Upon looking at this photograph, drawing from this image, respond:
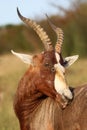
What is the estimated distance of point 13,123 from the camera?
41.4 ft

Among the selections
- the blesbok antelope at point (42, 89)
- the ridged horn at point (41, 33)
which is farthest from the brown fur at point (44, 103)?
the ridged horn at point (41, 33)

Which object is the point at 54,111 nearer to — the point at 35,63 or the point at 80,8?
the point at 35,63

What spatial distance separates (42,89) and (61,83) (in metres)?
0.48

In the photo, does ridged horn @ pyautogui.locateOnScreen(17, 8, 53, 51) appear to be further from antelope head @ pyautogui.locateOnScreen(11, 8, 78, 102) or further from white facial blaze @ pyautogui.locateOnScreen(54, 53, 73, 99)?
white facial blaze @ pyautogui.locateOnScreen(54, 53, 73, 99)

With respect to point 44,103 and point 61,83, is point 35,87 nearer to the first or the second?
point 44,103

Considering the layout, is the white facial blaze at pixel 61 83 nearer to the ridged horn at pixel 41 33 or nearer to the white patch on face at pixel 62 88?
the white patch on face at pixel 62 88

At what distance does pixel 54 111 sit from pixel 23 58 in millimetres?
1026

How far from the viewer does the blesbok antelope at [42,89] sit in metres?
9.20

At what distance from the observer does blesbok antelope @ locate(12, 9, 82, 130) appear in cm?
920

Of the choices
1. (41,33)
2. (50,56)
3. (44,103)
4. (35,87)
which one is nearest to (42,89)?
(35,87)

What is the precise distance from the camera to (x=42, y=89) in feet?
30.9

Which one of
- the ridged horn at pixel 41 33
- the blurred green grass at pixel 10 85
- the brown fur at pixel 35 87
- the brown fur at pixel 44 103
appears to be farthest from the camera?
the blurred green grass at pixel 10 85

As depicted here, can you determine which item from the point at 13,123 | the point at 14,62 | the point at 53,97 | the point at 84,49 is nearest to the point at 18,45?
the point at 84,49

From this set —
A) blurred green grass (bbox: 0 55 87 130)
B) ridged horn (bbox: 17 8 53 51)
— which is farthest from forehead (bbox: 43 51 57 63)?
blurred green grass (bbox: 0 55 87 130)
